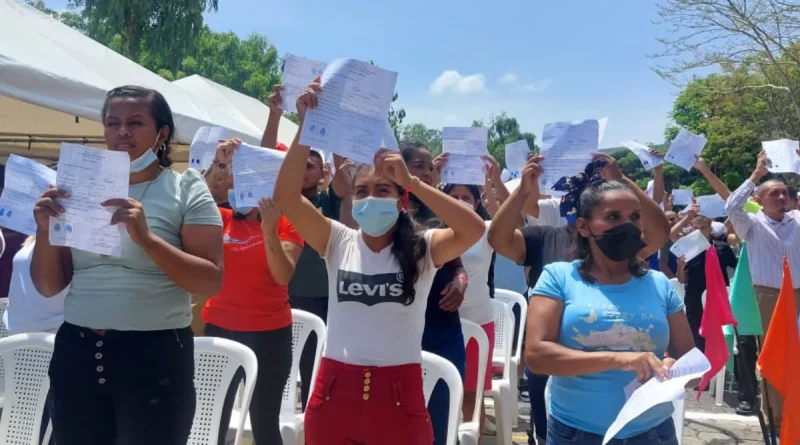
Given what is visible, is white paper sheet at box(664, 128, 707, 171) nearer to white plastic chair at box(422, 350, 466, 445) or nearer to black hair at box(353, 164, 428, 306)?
white plastic chair at box(422, 350, 466, 445)

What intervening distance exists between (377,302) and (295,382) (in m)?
1.52

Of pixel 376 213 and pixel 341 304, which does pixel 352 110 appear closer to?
pixel 376 213

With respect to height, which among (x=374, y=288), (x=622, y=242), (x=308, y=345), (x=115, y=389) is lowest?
(x=308, y=345)

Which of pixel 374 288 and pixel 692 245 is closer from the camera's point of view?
pixel 374 288

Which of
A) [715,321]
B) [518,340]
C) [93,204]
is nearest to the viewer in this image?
[93,204]

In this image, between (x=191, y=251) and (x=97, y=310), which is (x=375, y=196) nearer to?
(x=191, y=251)

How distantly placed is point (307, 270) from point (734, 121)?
20.4 m

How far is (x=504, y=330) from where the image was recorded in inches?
190

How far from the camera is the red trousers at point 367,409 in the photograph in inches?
92.5

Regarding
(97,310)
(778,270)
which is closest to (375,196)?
(97,310)

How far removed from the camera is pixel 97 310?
2074 millimetres

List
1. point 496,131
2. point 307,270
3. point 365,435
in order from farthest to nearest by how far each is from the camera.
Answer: point 496,131 < point 307,270 < point 365,435

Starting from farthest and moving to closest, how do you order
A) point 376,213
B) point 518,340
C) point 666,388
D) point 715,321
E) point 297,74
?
point 518,340
point 297,74
point 715,321
point 376,213
point 666,388

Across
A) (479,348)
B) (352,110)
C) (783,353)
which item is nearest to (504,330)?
(479,348)
